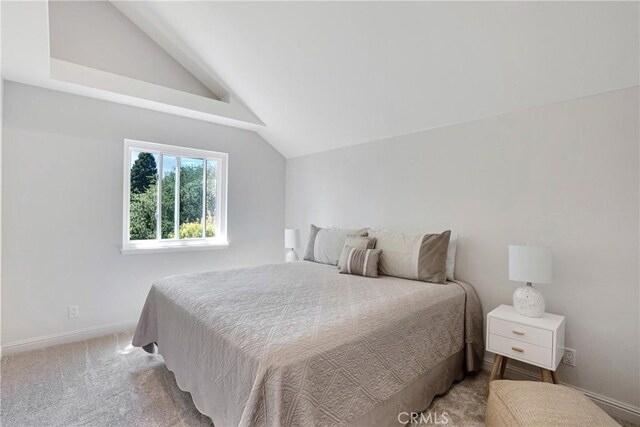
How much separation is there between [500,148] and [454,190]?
1.60 feet

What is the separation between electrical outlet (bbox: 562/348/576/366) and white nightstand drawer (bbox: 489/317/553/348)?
1.59 feet

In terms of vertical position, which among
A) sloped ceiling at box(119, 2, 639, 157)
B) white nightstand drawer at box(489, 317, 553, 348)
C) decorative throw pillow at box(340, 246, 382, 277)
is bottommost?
white nightstand drawer at box(489, 317, 553, 348)

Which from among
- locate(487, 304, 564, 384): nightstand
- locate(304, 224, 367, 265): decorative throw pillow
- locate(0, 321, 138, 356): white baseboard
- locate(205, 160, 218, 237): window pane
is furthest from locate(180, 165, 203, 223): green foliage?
locate(487, 304, 564, 384): nightstand

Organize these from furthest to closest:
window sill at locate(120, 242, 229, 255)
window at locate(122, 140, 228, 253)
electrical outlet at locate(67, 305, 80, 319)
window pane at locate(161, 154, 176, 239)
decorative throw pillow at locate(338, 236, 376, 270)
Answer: window pane at locate(161, 154, 176, 239) → window at locate(122, 140, 228, 253) → window sill at locate(120, 242, 229, 255) → electrical outlet at locate(67, 305, 80, 319) → decorative throw pillow at locate(338, 236, 376, 270)

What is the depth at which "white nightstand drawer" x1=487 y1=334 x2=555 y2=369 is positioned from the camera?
1.83 metres

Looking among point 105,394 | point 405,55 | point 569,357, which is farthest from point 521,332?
point 105,394

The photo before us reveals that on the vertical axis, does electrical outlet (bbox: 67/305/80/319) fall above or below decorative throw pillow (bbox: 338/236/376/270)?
below

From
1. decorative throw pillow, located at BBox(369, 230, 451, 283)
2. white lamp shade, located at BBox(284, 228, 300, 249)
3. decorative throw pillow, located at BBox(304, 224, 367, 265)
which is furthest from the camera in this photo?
white lamp shade, located at BBox(284, 228, 300, 249)

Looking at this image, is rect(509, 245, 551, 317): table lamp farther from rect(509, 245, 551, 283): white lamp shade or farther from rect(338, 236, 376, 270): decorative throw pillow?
rect(338, 236, 376, 270): decorative throw pillow

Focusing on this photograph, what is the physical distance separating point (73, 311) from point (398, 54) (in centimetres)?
369

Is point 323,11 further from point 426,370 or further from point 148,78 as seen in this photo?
point 426,370

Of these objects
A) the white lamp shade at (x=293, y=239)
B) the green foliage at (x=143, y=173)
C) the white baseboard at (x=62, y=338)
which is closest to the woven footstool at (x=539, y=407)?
the white lamp shade at (x=293, y=239)

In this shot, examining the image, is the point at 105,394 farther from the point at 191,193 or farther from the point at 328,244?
the point at 191,193

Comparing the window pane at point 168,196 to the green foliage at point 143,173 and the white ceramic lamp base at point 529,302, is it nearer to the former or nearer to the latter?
the green foliage at point 143,173
